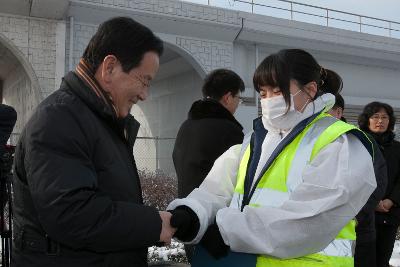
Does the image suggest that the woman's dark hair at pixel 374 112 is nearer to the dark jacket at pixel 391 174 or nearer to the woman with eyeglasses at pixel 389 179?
the woman with eyeglasses at pixel 389 179

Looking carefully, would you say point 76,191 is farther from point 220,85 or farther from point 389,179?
point 389,179

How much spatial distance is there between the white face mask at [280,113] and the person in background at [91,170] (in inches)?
19.4

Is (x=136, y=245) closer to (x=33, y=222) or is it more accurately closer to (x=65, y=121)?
(x=33, y=222)

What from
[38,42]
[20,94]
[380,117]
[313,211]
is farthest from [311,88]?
[20,94]

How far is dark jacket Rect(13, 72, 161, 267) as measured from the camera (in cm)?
139

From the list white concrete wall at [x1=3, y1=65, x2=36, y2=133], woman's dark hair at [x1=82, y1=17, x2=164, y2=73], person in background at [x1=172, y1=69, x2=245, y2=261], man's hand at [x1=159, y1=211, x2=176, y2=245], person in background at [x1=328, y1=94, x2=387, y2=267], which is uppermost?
white concrete wall at [x1=3, y1=65, x2=36, y2=133]

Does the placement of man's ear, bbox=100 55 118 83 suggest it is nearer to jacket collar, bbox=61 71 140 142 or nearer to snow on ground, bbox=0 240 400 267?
jacket collar, bbox=61 71 140 142

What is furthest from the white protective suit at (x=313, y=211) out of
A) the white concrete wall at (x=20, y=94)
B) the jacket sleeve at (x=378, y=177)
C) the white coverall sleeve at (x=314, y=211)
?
the white concrete wall at (x=20, y=94)

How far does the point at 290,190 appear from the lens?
1.67m

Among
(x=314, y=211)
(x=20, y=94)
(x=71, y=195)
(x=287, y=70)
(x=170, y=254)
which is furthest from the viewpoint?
(x=20, y=94)

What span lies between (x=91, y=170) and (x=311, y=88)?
0.95 metres

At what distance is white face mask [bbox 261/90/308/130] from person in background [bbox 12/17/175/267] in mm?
492

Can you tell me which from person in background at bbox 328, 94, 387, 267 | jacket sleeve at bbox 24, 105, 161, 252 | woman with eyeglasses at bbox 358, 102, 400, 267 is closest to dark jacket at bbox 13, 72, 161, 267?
jacket sleeve at bbox 24, 105, 161, 252

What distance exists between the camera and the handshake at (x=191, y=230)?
165 centimetres
